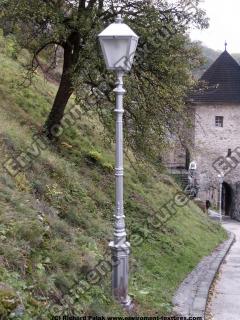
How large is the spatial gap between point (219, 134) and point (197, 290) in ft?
94.2

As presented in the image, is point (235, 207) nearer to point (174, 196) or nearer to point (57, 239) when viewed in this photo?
point (174, 196)

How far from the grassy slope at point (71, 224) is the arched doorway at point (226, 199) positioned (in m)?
18.7

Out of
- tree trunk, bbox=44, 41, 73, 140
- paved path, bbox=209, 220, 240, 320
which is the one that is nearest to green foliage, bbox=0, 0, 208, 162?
tree trunk, bbox=44, 41, 73, 140

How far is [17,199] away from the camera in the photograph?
800 centimetres

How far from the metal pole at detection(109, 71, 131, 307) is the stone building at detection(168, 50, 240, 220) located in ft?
101

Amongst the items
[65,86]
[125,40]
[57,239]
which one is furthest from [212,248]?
[125,40]

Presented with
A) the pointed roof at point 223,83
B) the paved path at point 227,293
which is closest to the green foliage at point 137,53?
the paved path at point 227,293

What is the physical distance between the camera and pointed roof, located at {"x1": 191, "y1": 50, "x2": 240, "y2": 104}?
Answer: 36.8 metres

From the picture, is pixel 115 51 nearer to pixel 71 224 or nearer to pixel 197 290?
pixel 71 224

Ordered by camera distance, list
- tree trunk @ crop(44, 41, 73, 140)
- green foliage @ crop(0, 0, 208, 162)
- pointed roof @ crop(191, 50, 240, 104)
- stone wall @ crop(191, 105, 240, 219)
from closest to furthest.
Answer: green foliage @ crop(0, 0, 208, 162) → tree trunk @ crop(44, 41, 73, 140) → pointed roof @ crop(191, 50, 240, 104) → stone wall @ crop(191, 105, 240, 219)

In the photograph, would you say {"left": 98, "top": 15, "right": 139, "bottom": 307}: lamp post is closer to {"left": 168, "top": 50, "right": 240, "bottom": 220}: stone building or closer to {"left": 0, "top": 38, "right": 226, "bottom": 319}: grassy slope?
{"left": 0, "top": 38, "right": 226, "bottom": 319}: grassy slope

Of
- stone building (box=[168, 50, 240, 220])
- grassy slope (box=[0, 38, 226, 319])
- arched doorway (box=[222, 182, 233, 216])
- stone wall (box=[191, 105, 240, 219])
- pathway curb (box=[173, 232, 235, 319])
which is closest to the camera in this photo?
grassy slope (box=[0, 38, 226, 319])

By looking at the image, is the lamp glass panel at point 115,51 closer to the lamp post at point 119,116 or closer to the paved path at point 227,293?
the lamp post at point 119,116

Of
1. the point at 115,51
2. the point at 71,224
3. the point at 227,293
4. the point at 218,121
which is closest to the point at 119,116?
the point at 115,51
